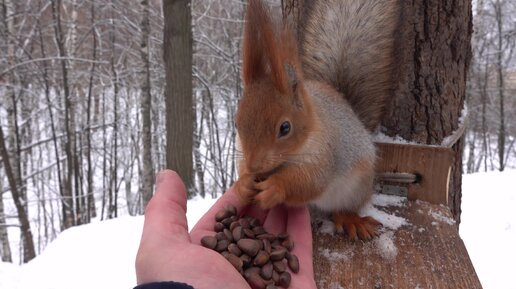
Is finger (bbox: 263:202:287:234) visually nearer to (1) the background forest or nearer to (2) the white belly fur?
(2) the white belly fur

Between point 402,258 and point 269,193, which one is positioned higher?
point 269,193

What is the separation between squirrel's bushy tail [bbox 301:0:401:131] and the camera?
3.69 feet

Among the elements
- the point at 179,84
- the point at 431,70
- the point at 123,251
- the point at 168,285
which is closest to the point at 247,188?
the point at 168,285

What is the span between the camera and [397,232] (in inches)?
38.7

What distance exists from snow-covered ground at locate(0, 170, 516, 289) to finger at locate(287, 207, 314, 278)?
1.27 m

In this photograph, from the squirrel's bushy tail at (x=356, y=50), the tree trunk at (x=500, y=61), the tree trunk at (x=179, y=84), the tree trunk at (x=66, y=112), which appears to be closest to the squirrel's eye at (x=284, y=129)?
the squirrel's bushy tail at (x=356, y=50)

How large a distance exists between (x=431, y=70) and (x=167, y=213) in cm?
77

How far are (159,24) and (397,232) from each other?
6.00m

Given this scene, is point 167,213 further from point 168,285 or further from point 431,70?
point 431,70

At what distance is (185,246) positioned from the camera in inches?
32.8

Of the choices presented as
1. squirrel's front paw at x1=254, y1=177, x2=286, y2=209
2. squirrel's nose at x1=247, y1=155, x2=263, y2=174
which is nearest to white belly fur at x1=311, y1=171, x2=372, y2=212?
squirrel's front paw at x1=254, y1=177, x2=286, y2=209

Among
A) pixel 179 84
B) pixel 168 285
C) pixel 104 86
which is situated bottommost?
pixel 168 285

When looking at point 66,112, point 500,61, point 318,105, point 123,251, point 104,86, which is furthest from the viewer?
point 500,61

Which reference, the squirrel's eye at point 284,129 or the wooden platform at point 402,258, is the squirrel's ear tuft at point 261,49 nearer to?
the squirrel's eye at point 284,129
